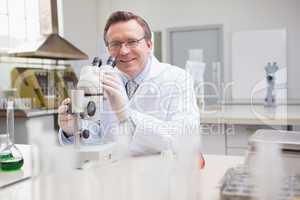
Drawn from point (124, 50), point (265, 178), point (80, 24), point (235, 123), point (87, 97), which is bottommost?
point (235, 123)

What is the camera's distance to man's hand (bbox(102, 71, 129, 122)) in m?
1.07

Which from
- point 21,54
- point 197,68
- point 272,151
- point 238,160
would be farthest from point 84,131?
point 197,68

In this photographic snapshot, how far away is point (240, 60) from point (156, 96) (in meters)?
2.16

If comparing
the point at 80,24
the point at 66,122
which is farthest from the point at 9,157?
the point at 80,24

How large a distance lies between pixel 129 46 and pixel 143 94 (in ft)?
0.77

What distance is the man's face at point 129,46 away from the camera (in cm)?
156

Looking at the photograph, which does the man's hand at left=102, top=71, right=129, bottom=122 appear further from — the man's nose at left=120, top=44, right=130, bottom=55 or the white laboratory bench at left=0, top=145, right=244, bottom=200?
the man's nose at left=120, top=44, right=130, bottom=55

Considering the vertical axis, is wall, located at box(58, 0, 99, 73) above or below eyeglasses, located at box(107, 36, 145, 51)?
above

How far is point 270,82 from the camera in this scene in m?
3.22

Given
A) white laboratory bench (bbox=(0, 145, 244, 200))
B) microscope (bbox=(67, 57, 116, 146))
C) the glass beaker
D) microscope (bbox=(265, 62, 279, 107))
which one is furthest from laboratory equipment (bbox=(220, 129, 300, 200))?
microscope (bbox=(265, 62, 279, 107))

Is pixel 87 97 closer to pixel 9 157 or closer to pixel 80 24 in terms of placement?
pixel 9 157

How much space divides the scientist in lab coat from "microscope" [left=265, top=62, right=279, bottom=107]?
1.78 meters

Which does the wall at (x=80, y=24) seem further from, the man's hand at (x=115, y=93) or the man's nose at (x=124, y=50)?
the man's hand at (x=115, y=93)

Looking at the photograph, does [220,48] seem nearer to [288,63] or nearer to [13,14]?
[288,63]
